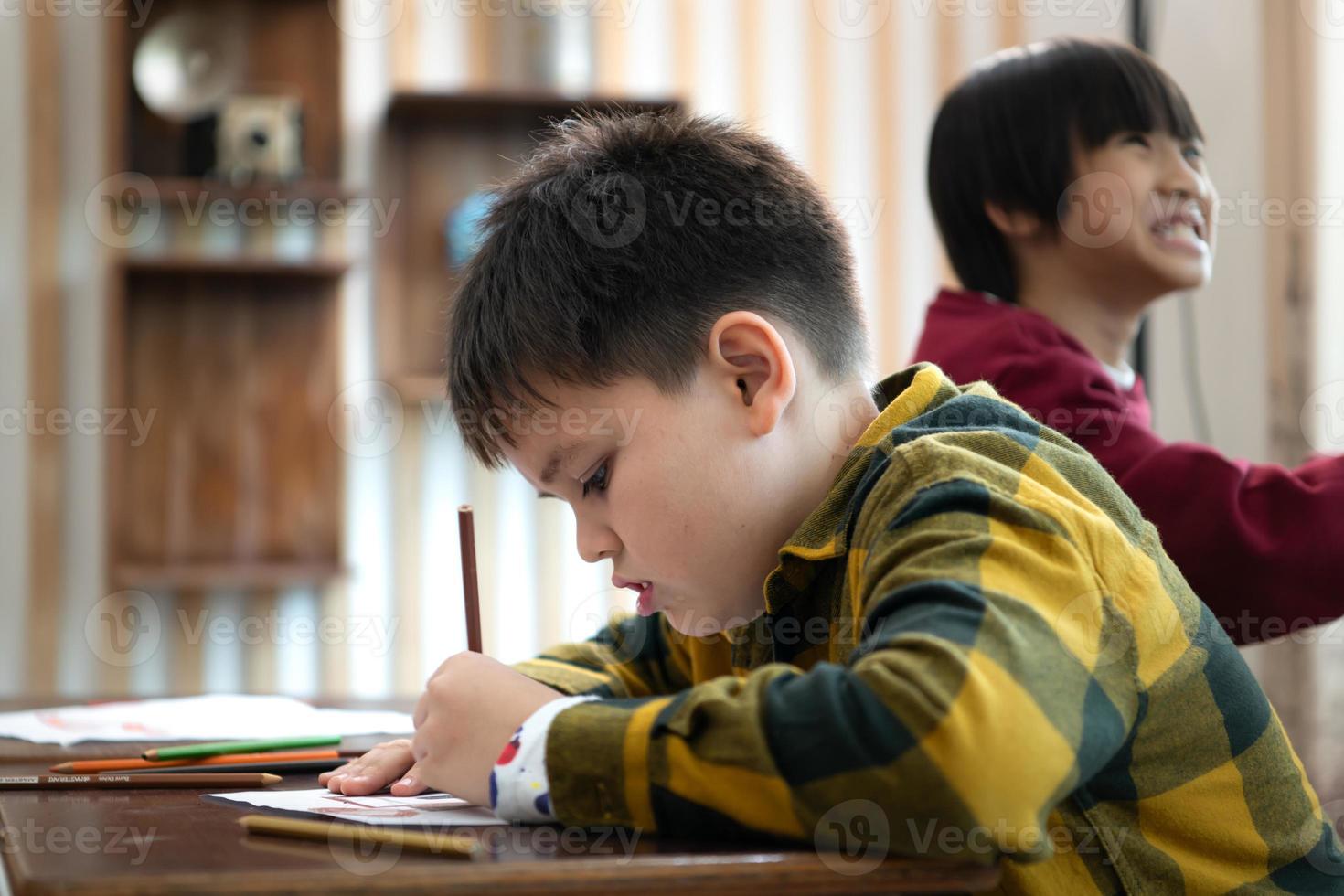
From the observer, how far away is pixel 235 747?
1.00 m

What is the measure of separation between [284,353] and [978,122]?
1.67 metres

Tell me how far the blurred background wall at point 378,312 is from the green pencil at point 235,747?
1.63 meters

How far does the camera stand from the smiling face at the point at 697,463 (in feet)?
2.83

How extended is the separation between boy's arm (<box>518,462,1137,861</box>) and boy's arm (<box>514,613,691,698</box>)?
49 centimetres

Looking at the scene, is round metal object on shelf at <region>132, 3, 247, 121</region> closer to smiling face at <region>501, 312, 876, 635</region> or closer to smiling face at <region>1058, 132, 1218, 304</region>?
smiling face at <region>1058, 132, 1218, 304</region>

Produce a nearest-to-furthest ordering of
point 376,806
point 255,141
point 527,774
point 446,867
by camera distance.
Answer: point 446,867 → point 527,774 → point 376,806 → point 255,141

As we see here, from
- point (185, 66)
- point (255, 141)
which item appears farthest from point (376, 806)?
point (185, 66)

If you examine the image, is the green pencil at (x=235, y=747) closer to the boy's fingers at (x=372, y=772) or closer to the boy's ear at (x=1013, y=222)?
the boy's fingers at (x=372, y=772)

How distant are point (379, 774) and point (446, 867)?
319mm

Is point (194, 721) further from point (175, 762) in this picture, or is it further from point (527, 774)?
point (527, 774)

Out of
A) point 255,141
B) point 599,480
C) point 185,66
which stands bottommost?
point 599,480

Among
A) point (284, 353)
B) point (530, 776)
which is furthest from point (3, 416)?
point (530, 776)

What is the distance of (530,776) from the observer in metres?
0.67

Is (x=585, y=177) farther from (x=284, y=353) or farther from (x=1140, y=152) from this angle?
(x=284, y=353)
